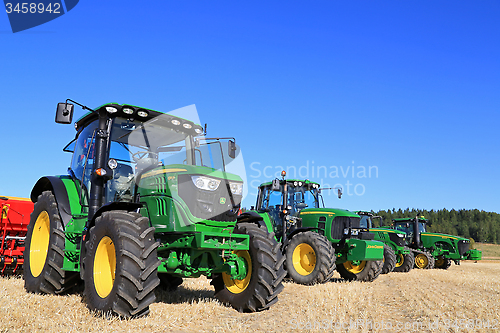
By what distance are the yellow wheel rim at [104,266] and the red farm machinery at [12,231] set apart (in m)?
4.21

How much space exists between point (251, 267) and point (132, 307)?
1782mm

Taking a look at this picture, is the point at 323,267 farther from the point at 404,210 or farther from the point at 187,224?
the point at 404,210

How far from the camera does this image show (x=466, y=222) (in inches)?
3280

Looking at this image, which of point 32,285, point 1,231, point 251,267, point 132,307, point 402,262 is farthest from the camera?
point 402,262

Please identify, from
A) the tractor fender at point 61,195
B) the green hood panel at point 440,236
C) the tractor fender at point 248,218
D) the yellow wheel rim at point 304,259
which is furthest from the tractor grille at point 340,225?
the green hood panel at point 440,236

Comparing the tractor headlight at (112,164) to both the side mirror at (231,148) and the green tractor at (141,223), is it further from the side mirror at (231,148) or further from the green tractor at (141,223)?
the side mirror at (231,148)

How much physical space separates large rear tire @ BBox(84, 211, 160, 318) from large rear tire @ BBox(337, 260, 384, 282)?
24.5 feet

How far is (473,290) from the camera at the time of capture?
29.5 ft

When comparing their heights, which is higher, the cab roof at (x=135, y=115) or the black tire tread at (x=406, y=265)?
the cab roof at (x=135, y=115)

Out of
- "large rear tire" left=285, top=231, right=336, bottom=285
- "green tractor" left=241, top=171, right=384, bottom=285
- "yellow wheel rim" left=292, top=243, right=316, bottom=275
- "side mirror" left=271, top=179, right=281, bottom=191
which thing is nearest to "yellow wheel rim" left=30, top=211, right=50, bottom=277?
"green tractor" left=241, top=171, right=384, bottom=285

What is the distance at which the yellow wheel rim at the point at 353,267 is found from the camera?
1098 cm

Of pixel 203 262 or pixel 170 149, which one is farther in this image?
pixel 170 149

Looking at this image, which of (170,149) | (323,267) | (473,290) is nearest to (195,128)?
(170,149)

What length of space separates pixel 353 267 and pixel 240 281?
6.20 m
